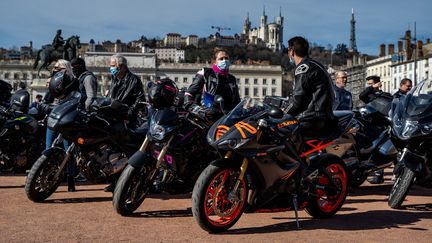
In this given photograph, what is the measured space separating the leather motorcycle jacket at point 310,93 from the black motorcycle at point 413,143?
1.03 meters

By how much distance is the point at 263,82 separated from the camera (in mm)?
128875

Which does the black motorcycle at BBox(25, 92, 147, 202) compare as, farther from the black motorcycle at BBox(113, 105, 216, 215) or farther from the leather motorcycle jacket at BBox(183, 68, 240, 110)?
the leather motorcycle jacket at BBox(183, 68, 240, 110)

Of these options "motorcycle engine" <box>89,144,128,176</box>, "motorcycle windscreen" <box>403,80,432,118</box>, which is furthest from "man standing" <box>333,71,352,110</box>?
"motorcycle engine" <box>89,144,128,176</box>

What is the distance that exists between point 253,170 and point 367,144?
336cm

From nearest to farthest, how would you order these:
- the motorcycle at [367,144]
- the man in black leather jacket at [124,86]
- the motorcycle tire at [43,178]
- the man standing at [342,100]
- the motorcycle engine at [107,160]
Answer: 1. the motorcycle tire at [43,178]
2. the motorcycle engine at [107,160]
3. the motorcycle at [367,144]
4. the man in black leather jacket at [124,86]
5. the man standing at [342,100]

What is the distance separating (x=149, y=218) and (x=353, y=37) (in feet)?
525

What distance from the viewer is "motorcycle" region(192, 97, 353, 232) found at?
4668 millimetres

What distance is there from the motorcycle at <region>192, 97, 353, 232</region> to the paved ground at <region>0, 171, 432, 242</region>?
214 millimetres

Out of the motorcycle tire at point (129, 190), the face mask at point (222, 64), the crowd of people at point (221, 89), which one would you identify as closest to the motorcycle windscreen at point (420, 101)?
the crowd of people at point (221, 89)

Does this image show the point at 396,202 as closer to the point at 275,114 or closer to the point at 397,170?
the point at 397,170

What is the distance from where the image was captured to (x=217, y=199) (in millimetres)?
4758

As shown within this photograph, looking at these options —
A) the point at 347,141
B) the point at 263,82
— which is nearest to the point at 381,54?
the point at 263,82

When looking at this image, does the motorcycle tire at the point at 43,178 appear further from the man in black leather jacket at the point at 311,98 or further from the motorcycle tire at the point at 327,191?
the motorcycle tire at the point at 327,191

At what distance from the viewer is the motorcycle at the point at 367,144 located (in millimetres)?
7113
